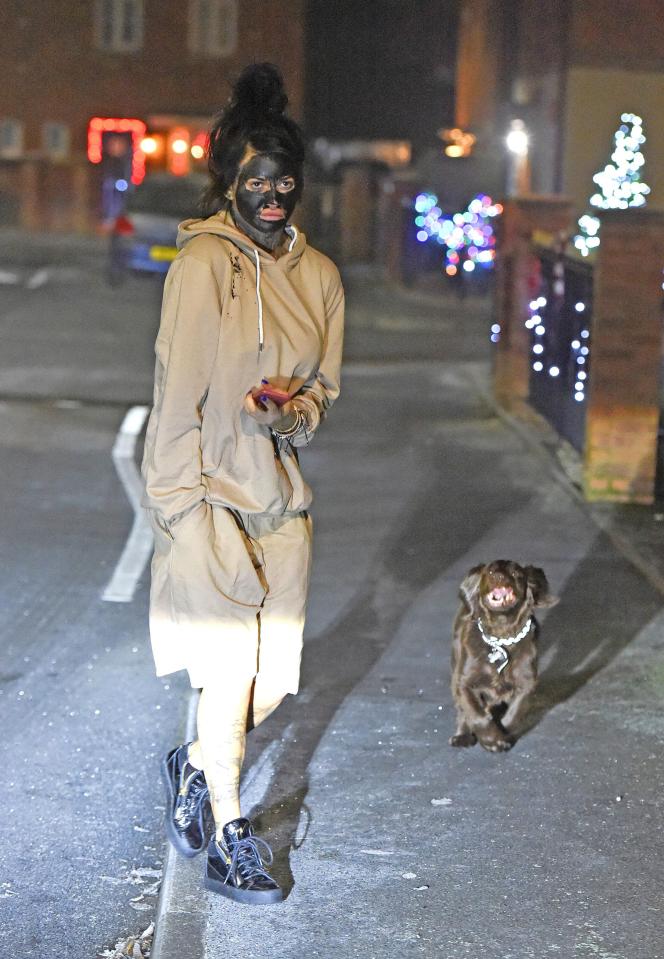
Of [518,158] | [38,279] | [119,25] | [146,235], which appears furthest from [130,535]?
[119,25]

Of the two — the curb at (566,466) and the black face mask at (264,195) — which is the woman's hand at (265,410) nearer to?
the black face mask at (264,195)

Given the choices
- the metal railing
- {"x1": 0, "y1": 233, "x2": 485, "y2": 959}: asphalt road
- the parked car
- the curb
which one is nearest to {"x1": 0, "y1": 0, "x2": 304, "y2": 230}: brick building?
the parked car

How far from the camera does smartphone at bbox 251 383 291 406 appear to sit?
13.6 feet

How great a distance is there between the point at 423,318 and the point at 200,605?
62.5 feet

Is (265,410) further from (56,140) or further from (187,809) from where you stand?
(56,140)

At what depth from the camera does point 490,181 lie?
31109mm

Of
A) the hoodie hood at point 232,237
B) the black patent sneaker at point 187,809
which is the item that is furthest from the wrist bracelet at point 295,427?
the black patent sneaker at point 187,809

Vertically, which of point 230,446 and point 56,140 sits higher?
point 230,446

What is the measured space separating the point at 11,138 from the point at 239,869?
4312 centimetres

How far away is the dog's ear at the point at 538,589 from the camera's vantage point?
17.6 ft

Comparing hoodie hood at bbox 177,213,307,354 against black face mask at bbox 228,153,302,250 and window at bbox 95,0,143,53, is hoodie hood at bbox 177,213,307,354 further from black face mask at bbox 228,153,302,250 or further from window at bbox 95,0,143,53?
window at bbox 95,0,143,53

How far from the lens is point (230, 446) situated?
4301mm

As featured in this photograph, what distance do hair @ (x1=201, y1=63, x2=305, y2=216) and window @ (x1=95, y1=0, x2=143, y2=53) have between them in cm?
4168

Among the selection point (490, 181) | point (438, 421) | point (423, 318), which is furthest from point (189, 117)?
point (438, 421)
